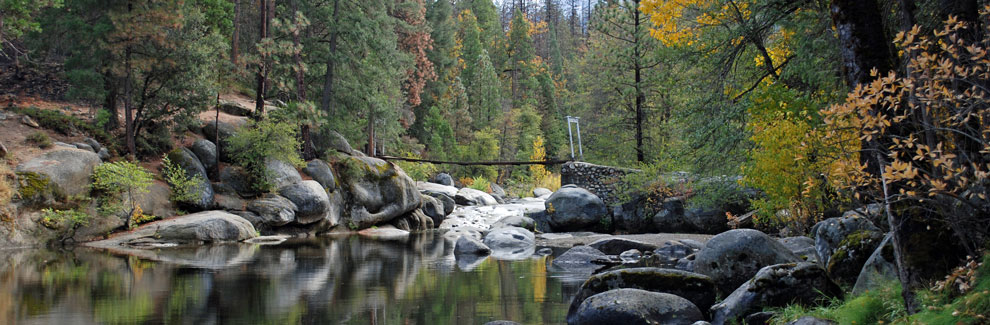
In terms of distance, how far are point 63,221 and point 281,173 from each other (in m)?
6.49

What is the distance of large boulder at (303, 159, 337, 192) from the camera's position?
73.9 feet

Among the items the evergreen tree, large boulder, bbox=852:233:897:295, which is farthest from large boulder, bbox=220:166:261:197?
the evergreen tree

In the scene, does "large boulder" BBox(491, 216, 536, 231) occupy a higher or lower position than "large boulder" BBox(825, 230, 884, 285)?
lower

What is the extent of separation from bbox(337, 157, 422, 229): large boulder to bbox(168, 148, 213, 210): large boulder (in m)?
4.82

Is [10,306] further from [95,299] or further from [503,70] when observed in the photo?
[503,70]

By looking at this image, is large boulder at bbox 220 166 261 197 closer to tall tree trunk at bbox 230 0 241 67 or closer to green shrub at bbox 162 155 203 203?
green shrub at bbox 162 155 203 203

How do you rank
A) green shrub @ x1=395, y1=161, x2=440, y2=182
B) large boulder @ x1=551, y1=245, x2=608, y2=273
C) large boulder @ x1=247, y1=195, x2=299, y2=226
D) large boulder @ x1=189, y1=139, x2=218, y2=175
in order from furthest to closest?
green shrub @ x1=395, y1=161, x2=440, y2=182 → large boulder @ x1=189, y1=139, x2=218, y2=175 → large boulder @ x1=247, y1=195, x2=299, y2=226 → large boulder @ x1=551, y1=245, x2=608, y2=273

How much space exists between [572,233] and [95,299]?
1433 cm

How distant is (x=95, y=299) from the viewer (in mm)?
8703

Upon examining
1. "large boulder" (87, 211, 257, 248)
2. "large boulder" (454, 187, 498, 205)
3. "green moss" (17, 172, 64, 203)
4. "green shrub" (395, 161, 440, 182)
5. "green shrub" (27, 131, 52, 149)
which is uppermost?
"green shrub" (27, 131, 52, 149)

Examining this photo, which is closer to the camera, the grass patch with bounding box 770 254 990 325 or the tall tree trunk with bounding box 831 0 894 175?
the grass patch with bounding box 770 254 990 325

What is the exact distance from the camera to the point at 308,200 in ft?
67.9

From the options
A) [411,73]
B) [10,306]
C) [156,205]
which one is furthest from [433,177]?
[10,306]

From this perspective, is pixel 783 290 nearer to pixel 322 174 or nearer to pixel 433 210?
pixel 322 174
